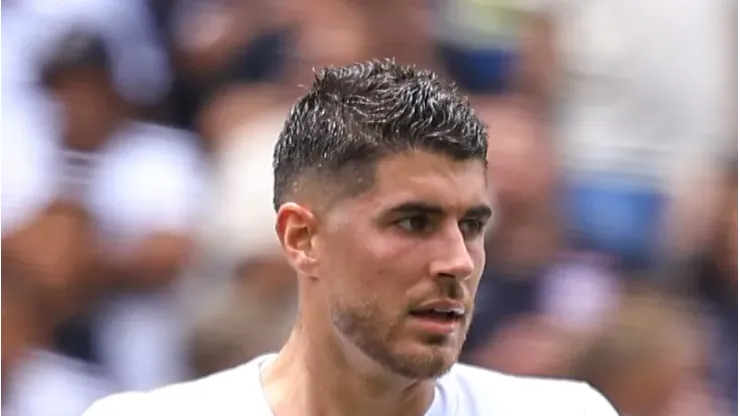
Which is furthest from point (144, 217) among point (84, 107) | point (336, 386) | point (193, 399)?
point (336, 386)

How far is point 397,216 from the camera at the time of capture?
0.81 metres

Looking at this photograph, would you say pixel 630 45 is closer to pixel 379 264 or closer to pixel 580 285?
pixel 580 285

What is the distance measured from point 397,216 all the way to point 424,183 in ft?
0.12

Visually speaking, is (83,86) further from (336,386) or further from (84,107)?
(336,386)

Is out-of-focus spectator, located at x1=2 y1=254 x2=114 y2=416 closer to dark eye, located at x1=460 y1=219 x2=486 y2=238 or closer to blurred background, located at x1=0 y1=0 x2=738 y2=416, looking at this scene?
blurred background, located at x1=0 y1=0 x2=738 y2=416

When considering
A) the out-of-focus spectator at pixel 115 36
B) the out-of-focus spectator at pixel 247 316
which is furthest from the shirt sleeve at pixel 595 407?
the out-of-focus spectator at pixel 115 36

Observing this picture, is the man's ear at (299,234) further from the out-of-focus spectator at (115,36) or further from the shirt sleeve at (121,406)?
the out-of-focus spectator at (115,36)

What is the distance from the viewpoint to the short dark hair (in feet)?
2.71

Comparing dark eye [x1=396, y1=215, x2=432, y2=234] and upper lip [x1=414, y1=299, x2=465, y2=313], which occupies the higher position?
dark eye [x1=396, y1=215, x2=432, y2=234]

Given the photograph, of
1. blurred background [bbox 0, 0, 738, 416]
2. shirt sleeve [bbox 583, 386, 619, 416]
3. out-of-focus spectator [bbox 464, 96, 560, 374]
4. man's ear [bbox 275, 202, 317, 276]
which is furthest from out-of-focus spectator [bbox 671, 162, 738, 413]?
man's ear [bbox 275, 202, 317, 276]

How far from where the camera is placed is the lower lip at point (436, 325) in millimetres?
804

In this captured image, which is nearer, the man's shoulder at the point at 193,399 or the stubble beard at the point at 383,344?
the stubble beard at the point at 383,344

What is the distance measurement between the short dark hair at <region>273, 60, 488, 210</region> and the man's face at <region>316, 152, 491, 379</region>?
14mm

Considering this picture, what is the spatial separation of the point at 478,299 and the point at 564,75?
1.05ft
